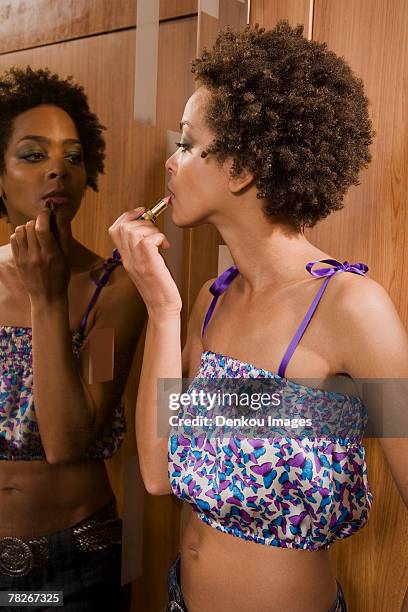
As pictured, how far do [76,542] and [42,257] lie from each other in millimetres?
612

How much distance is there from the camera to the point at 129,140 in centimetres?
139

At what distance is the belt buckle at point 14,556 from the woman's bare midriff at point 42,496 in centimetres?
2

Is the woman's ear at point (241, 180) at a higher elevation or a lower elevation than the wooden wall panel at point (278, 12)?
lower

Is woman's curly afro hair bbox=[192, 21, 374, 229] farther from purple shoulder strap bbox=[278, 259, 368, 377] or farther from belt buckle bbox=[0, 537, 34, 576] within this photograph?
belt buckle bbox=[0, 537, 34, 576]

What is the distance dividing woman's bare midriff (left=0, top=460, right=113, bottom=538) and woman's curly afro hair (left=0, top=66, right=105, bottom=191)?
1.96ft

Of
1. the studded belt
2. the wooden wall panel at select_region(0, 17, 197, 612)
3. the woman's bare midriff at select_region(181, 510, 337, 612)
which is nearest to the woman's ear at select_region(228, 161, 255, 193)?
the wooden wall panel at select_region(0, 17, 197, 612)

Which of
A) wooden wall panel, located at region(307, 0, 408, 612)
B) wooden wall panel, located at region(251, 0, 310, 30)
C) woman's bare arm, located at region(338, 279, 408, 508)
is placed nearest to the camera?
woman's bare arm, located at region(338, 279, 408, 508)

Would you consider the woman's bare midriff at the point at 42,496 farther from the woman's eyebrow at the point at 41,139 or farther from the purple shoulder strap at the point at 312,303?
the woman's eyebrow at the point at 41,139

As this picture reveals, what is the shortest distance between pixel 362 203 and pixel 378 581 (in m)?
0.92

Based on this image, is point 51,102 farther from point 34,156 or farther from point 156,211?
point 156,211

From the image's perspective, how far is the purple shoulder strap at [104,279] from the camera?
51.9 inches

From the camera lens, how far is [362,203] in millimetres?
1521

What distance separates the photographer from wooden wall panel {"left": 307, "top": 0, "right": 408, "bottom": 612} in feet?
4.81

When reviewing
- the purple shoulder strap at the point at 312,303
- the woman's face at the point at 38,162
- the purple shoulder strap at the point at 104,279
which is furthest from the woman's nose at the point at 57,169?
the purple shoulder strap at the point at 312,303
